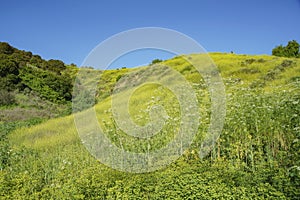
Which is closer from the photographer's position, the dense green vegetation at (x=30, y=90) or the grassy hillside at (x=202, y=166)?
the grassy hillside at (x=202, y=166)

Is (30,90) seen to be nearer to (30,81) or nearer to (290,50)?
(30,81)

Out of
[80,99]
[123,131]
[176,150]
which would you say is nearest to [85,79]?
[80,99]

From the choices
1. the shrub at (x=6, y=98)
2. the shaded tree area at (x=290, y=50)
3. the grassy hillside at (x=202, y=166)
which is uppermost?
the shaded tree area at (x=290, y=50)

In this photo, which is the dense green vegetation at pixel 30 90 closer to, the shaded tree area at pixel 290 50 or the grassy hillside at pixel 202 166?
the grassy hillside at pixel 202 166

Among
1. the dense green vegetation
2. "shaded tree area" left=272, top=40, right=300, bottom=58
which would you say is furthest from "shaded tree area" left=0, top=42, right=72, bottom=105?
"shaded tree area" left=272, top=40, right=300, bottom=58

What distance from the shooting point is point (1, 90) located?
2167 centimetres

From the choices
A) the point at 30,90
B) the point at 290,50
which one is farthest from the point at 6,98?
the point at 290,50

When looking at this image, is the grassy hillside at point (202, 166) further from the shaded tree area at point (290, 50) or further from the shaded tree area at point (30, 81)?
the shaded tree area at point (290, 50)

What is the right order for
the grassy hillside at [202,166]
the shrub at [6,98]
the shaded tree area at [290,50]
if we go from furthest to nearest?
the shaded tree area at [290,50] < the shrub at [6,98] < the grassy hillside at [202,166]

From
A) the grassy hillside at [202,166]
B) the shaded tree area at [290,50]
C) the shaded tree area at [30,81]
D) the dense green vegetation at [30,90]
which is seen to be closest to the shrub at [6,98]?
the dense green vegetation at [30,90]

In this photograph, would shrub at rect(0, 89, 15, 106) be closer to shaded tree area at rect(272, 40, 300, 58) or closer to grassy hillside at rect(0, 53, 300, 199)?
grassy hillside at rect(0, 53, 300, 199)

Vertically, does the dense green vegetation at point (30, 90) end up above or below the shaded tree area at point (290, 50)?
below

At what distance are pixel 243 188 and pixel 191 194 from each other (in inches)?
23.5

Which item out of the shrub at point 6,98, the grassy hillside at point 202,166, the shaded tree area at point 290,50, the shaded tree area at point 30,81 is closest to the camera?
the grassy hillside at point 202,166
